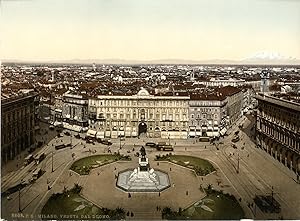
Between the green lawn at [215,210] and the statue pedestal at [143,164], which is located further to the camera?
the statue pedestal at [143,164]

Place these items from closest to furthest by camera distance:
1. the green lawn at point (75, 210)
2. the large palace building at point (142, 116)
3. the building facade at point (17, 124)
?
the green lawn at point (75, 210)
the building facade at point (17, 124)
the large palace building at point (142, 116)

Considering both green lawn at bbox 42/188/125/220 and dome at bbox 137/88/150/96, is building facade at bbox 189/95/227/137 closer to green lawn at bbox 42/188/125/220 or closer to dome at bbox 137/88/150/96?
dome at bbox 137/88/150/96

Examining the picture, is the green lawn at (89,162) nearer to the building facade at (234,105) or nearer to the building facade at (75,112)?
the building facade at (75,112)

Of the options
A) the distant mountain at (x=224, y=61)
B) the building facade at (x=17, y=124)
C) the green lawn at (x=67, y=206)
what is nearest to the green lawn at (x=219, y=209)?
the green lawn at (x=67, y=206)

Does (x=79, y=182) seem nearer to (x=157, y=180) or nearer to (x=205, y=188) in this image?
(x=157, y=180)

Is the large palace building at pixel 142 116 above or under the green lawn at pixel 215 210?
above

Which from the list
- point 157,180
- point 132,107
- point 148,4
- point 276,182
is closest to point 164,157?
point 157,180

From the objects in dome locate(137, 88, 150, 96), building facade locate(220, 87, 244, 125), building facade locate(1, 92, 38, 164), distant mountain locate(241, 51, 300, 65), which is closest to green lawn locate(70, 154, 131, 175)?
building facade locate(1, 92, 38, 164)
